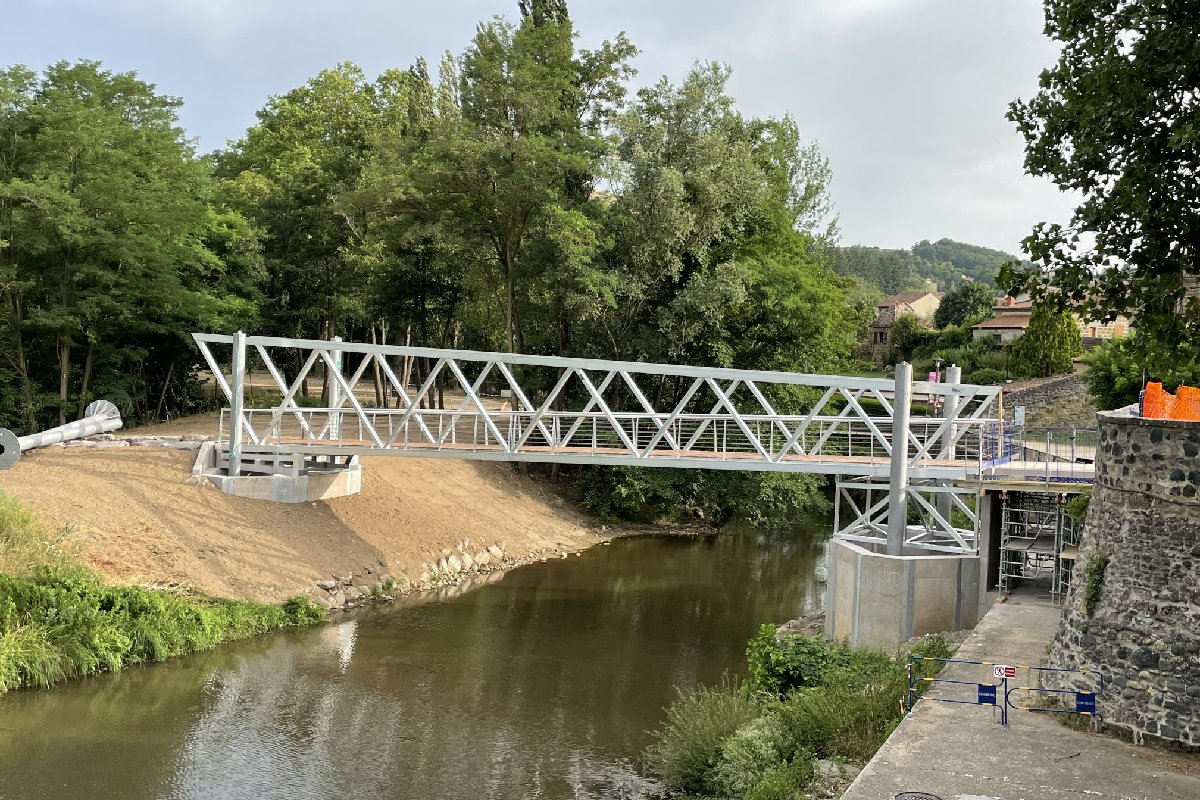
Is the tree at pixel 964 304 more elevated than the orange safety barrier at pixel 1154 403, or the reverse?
the tree at pixel 964 304

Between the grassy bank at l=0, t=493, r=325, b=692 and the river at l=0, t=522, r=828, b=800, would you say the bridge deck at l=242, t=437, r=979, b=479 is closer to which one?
the river at l=0, t=522, r=828, b=800

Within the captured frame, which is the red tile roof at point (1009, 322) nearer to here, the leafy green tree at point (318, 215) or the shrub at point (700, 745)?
the leafy green tree at point (318, 215)

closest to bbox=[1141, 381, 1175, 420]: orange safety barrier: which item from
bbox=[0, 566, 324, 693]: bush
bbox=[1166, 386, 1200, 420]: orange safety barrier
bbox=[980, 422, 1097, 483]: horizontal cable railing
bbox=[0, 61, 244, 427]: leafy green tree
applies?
bbox=[1166, 386, 1200, 420]: orange safety barrier

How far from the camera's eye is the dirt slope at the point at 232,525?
2147 cm

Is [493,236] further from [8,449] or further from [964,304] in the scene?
[964,304]

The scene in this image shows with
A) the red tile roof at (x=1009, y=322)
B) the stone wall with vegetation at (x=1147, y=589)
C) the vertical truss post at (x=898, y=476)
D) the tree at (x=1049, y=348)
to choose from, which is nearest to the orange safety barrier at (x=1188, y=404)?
the stone wall with vegetation at (x=1147, y=589)

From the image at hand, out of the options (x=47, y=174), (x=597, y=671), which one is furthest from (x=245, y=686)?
(x=47, y=174)

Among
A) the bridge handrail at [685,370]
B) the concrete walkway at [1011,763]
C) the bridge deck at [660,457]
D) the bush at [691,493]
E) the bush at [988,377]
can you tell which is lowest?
the concrete walkway at [1011,763]

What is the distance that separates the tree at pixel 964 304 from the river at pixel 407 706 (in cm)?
5129

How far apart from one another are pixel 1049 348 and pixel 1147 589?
130 feet

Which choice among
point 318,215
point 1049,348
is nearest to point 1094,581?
point 318,215

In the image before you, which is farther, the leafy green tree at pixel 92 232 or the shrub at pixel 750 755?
Answer: the leafy green tree at pixel 92 232

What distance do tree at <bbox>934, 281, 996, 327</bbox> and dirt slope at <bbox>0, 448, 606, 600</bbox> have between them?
161 feet

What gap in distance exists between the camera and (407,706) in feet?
57.3
